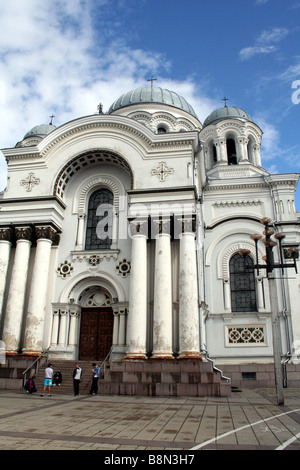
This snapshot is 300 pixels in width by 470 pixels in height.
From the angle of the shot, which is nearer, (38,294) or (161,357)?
(161,357)

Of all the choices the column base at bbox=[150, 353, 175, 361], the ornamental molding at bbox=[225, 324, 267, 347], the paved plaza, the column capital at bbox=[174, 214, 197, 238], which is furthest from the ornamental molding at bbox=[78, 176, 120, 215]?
the paved plaza

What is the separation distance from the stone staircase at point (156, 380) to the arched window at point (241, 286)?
625cm

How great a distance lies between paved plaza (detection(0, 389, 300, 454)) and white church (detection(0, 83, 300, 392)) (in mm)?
4284

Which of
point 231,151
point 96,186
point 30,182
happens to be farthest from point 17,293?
point 231,151

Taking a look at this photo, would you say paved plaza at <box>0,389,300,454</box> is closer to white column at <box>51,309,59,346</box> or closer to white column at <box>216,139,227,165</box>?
white column at <box>51,309,59,346</box>

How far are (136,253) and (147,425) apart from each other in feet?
31.8

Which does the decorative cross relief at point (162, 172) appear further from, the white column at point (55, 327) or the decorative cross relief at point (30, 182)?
the white column at point (55, 327)

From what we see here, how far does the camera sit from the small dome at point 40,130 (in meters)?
32.5

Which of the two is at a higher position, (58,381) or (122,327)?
(122,327)

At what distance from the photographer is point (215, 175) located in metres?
26.1

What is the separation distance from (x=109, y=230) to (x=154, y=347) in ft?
21.5

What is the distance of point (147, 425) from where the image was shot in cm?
795

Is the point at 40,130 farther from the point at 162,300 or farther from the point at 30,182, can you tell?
the point at 162,300

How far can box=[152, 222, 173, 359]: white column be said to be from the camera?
15.6 metres
